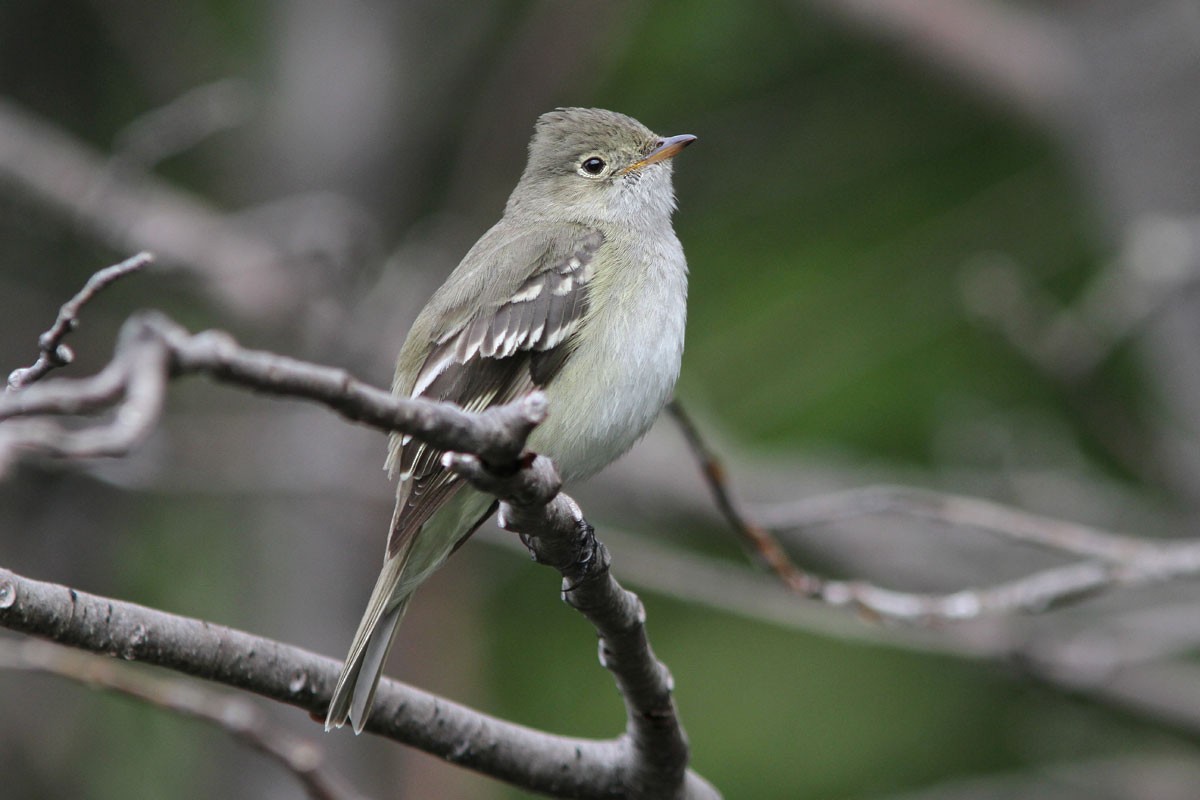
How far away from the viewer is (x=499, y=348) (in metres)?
4.12

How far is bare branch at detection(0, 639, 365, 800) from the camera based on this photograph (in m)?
3.29

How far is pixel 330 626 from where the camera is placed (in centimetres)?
751

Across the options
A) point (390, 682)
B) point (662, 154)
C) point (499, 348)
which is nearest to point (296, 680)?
point (390, 682)

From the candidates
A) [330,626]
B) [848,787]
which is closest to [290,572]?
[330,626]

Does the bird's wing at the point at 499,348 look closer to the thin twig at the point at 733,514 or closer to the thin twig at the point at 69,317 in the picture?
the thin twig at the point at 733,514

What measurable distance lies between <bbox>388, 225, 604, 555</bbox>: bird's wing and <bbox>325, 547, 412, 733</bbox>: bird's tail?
0.09 meters

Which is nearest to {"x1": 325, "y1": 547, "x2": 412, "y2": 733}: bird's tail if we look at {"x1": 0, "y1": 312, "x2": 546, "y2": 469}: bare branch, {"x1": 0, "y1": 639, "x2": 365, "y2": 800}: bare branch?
{"x1": 0, "y1": 639, "x2": 365, "y2": 800}: bare branch

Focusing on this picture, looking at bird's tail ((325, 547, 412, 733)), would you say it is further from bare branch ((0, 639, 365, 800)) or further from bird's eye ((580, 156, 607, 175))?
bird's eye ((580, 156, 607, 175))

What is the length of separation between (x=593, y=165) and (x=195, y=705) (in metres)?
2.73

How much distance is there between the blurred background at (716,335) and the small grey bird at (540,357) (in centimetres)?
173

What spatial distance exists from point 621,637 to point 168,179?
8.28 meters

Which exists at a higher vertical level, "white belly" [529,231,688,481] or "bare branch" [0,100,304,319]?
"bare branch" [0,100,304,319]

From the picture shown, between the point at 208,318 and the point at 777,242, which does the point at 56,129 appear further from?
the point at 777,242

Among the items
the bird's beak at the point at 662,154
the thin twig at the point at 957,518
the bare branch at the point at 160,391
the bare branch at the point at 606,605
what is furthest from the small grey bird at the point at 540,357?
the bare branch at the point at 160,391
